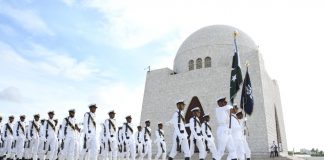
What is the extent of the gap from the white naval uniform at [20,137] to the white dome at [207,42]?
17.1 m

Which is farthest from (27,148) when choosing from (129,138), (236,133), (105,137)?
(236,133)

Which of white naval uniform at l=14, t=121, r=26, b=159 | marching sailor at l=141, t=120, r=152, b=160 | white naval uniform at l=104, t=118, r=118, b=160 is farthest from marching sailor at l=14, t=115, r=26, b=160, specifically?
marching sailor at l=141, t=120, r=152, b=160

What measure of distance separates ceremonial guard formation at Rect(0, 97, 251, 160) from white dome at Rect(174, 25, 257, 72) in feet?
50.0

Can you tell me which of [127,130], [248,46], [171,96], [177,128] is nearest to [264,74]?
[248,46]

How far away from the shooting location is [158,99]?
25.2 m

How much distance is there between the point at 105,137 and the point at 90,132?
1.72 metres

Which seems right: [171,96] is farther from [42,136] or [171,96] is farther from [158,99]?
[42,136]

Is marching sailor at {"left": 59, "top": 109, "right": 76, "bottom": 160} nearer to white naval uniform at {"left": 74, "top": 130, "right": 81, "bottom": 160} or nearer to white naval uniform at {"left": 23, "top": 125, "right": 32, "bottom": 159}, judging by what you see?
Answer: white naval uniform at {"left": 74, "top": 130, "right": 81, "bottom": 160}

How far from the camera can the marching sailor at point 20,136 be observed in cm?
1010

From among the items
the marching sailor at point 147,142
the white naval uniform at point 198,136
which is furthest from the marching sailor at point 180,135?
the marching sailor at point 147,142

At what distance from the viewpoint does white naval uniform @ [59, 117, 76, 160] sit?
7875mm

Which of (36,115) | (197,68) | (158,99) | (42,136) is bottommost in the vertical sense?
(42,136)

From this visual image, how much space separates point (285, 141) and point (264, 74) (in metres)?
7.72

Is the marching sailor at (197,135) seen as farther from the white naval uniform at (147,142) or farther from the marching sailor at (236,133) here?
the white naval uniform at (147,142)
